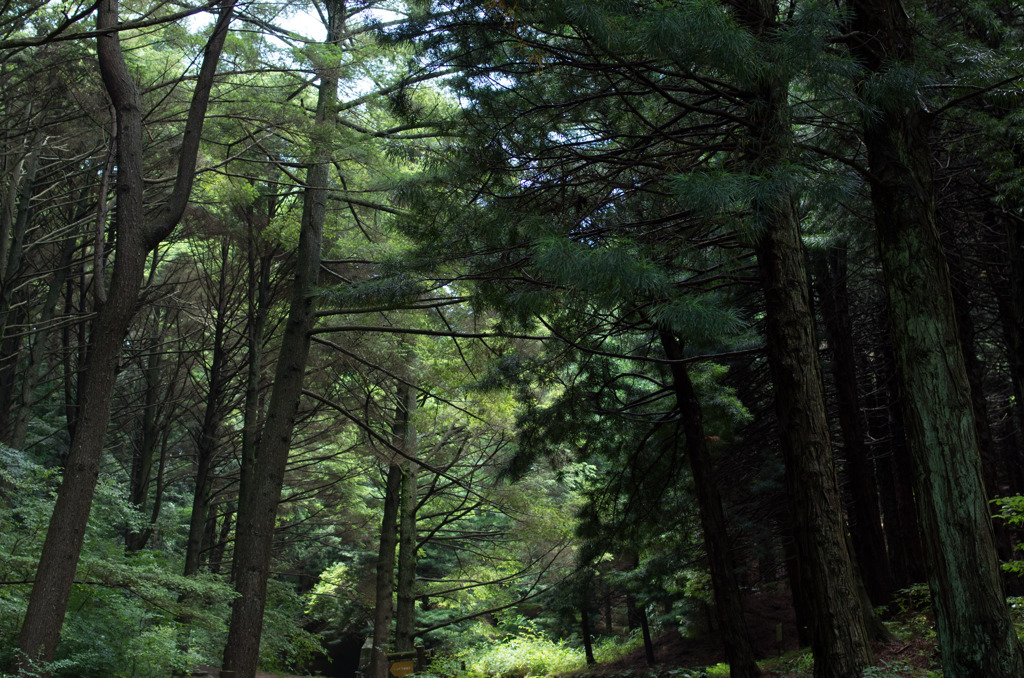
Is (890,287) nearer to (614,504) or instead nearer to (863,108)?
(863,108)

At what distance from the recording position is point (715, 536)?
8.57 m

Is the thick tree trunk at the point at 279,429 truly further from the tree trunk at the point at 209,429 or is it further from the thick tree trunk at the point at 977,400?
the thick tree trunk at the point at 977,400

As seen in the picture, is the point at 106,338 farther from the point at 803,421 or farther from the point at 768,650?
the point at 768,650

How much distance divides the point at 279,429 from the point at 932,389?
7622mm

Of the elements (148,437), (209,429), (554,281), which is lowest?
(554,281)

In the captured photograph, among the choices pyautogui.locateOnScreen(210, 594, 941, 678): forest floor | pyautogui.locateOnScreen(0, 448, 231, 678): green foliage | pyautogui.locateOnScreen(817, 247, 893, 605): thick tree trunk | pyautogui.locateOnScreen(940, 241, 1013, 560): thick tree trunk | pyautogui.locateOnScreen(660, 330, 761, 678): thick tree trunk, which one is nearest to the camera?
pyautogui.locateOnScreen(0, 448, 231, 678): green foliage

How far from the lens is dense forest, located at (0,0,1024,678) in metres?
4.99

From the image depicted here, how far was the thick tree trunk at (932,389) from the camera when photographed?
4.60 metres

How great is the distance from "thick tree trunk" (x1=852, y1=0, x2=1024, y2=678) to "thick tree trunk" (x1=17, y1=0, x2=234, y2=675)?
231 inches

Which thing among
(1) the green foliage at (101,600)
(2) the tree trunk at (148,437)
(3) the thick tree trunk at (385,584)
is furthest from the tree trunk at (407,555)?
(2) the tree trunk at (148,437)

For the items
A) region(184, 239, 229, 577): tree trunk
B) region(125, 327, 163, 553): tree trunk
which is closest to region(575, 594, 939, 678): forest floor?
region(184, 239, 229, 577): tree trunk

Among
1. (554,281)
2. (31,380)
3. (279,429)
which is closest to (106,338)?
(279,429)

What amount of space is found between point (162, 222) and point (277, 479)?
3773mm

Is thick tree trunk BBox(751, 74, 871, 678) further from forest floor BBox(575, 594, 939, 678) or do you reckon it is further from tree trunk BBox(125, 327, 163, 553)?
tree trunk BBox(125, 327, 163, 553)
